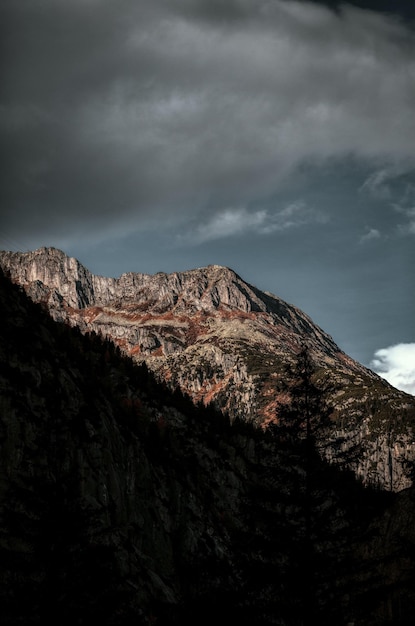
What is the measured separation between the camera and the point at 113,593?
2830 cm

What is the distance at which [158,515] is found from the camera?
102938 millimetres

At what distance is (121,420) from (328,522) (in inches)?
3381

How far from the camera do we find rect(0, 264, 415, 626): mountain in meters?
26.8

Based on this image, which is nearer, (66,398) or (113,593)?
(113,593)

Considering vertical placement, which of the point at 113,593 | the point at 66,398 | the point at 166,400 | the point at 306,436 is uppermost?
the point at 166,400

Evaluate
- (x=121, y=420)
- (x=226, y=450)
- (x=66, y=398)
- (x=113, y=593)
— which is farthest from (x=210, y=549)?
(x=113, y=593)

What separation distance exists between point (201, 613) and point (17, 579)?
2325 centimetres

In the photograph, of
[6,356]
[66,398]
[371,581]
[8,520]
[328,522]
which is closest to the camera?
[371,581]

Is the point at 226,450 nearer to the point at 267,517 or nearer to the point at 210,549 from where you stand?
the point at 210,549

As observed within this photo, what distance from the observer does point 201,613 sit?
47156mm

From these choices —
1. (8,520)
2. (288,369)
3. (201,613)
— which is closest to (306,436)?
(288,369)

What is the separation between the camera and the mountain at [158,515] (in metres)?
26.8

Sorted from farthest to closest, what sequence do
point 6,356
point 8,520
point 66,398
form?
1. point 66,398
2. point 6,356
3. point 8,520

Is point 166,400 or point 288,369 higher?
point 166,400
